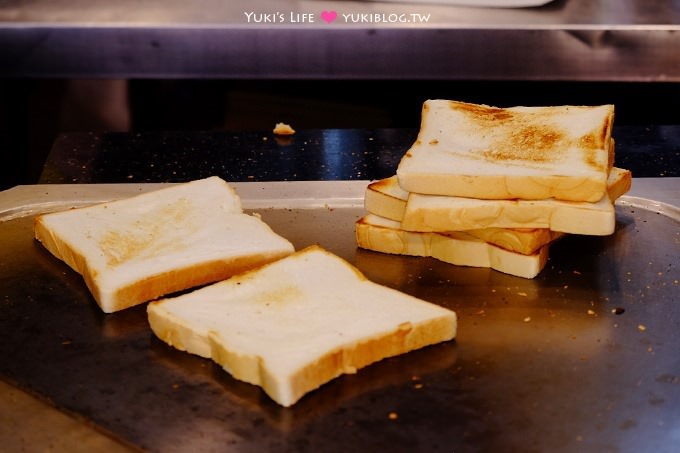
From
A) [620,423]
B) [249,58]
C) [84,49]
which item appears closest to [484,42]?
[249,58]

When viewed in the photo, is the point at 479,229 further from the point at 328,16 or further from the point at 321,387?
the point at 328,16

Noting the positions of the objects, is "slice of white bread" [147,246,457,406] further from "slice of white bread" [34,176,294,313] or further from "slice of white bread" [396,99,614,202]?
"slice of white bread" [396,99,614,202]

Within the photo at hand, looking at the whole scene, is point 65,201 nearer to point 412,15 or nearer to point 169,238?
point 169,238

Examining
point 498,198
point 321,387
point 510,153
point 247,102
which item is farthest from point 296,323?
point 247,102

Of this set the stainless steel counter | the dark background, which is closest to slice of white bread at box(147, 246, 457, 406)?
the stainless steel counter

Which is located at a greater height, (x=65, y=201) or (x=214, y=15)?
(x=214, y=15)
